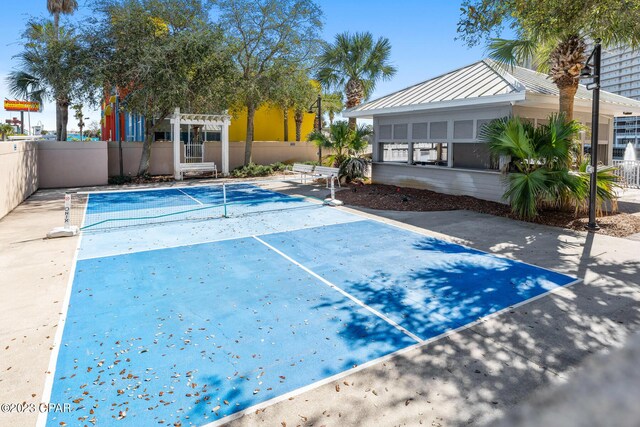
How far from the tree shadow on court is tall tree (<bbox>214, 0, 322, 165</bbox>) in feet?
64.6

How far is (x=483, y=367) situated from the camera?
4.57 metres

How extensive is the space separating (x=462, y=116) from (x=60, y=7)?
2993 cm

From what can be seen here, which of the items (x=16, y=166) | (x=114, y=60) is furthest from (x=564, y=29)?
(x=114, y=60)

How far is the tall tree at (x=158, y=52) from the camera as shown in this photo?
793 inches

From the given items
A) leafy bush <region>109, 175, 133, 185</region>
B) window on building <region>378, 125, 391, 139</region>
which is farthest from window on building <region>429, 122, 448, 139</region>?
leafy bush <region>109, 175, 133, 185</region>

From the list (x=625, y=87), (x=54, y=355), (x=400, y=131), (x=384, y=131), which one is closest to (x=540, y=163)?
(x=400, y=131)

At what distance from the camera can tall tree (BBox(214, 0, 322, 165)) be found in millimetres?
22906

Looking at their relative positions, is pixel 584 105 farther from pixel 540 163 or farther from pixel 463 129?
pixel 540 163

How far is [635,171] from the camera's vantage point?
59.5ft

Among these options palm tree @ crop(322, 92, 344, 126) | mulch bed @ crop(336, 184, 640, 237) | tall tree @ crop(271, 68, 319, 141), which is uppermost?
palm tree @ crop(322, 92, 344, 126)

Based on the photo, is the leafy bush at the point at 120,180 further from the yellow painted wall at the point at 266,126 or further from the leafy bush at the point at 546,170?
the leafy bush at the point at 546,170

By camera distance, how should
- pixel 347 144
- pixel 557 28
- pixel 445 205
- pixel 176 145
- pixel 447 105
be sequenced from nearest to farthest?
1. pixel 557 28
2. pixel 445 205
3. pixel 447 105
4. pixel 347 144
5. pixel 176 145

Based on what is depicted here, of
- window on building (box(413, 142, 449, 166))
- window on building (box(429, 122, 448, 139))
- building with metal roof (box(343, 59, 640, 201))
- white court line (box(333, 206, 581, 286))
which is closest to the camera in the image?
white court line (box(333, 206, 581, 286))

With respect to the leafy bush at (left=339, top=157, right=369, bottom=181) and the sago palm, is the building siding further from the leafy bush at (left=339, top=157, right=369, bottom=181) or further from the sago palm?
the sago palm
